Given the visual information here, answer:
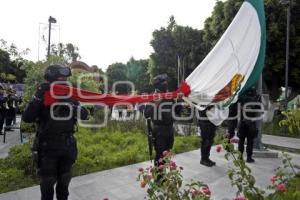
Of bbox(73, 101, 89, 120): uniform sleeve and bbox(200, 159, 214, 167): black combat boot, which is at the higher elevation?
bbox(73, 101, 89, 120): uniform sleeve

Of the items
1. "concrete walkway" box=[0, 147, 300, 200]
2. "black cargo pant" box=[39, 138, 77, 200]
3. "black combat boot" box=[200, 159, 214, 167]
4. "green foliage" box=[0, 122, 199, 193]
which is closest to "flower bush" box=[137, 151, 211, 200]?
"black cargo pant" box=[39, 138, 77, 200]

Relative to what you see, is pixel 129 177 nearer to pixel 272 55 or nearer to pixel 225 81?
pixel 225 81

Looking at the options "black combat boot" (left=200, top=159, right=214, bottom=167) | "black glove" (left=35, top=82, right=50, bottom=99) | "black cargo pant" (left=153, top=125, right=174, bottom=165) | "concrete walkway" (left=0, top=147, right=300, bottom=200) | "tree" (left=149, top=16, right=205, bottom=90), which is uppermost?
"tree" (left=149, top=16, right=205, bottom=90)

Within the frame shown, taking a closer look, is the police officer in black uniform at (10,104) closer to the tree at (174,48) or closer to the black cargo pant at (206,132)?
the black cargo pant at (206,132)

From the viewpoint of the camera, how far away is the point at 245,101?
877 centimetres

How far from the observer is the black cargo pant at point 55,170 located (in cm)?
486

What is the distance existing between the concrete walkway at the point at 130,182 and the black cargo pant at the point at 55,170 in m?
1.25

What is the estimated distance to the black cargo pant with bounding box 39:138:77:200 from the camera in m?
4.86

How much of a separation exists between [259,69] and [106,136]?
7647mm

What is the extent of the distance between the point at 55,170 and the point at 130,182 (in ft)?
8.12

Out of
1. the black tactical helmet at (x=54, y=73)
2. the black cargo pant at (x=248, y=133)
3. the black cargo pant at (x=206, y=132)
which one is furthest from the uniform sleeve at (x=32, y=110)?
the black cargo pant at (x=248, y=133)

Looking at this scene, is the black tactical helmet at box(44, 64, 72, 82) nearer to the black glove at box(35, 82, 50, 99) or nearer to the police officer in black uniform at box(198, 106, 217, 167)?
the black glove at box(35, 82, 50, 99)

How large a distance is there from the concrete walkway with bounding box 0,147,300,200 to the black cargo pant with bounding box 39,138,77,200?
4.11 ft

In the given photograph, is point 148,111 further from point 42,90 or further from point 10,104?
point 10,104
